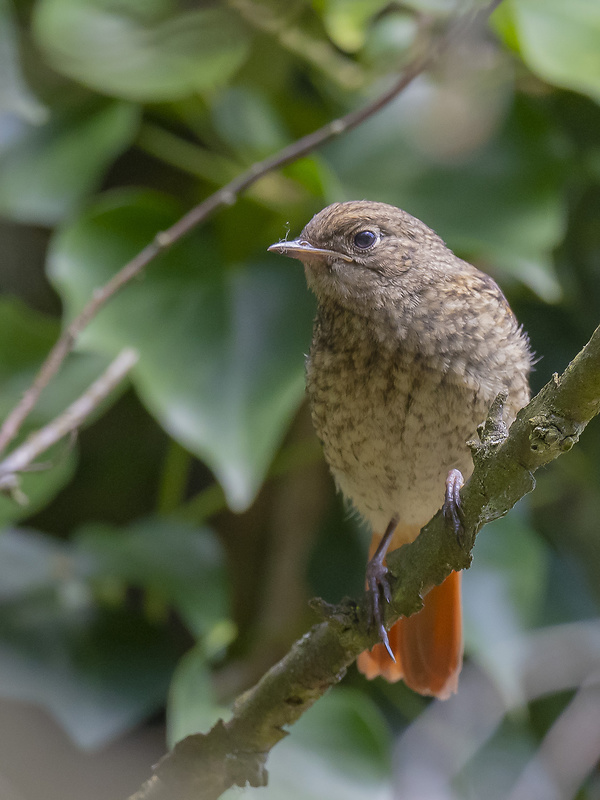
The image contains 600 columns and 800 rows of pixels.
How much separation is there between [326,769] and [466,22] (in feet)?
6.10

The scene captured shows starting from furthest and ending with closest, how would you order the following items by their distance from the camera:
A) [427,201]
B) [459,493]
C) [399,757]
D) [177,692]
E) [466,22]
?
[399,757]
[427,201]
[466,22]
[177,692]
[459,493]

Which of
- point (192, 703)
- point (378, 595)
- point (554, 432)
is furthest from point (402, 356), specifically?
point (192, 703)

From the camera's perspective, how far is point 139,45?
7.77ft

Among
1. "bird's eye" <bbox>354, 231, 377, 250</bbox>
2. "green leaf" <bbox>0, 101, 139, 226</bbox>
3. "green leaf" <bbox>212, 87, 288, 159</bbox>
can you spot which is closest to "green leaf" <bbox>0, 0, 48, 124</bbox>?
"green leaf" <bbox>0, 101, 139, 226</bbox>

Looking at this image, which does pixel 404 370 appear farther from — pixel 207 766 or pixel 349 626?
pixel 207 766

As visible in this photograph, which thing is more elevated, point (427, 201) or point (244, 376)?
point (427, 201)

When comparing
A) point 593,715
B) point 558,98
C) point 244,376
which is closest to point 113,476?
point 244,376

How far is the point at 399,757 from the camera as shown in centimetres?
254

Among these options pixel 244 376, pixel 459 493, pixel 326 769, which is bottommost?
pixel 326 769

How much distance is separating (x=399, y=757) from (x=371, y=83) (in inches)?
77.6

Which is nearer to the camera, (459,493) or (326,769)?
(459,493)

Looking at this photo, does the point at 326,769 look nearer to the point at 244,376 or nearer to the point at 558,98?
the point at 244,376

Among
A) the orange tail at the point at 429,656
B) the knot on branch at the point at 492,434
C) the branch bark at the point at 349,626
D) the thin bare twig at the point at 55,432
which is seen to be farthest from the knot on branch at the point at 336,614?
the thin bare twig at the point at 55,432

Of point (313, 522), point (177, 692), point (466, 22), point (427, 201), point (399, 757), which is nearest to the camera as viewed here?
point (177, 692)
